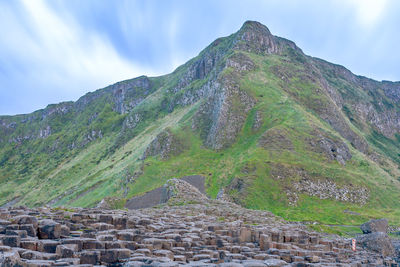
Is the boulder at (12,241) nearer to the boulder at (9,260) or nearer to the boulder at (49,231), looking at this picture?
the boulder at (49,231)

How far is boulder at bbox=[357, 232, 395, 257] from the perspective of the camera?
30219 mm

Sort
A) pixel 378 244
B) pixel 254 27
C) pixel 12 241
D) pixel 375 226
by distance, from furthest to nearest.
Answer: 1. pixel 254 27
2. pixel 375 226
3. pixel 378 244
4. pixel 12 241

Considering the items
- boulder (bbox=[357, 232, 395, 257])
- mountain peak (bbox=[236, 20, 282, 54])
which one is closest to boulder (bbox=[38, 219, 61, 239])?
boulder (bbox=[357, 232, 395, 257])

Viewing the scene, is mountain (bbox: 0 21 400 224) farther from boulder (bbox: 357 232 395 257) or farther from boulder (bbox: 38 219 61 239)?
boulder (bbox: 38 219 61 239)

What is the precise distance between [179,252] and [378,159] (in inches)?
4853

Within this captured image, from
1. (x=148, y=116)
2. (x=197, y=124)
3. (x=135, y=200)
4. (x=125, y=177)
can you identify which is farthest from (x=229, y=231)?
(x=148, y=116)

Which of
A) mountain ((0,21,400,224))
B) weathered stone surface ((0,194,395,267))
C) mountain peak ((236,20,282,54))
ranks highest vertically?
mountain peak ((236,20,282,54))

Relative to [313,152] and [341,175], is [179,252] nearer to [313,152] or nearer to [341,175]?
[341,175]

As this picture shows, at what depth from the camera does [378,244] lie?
3061 centimetres

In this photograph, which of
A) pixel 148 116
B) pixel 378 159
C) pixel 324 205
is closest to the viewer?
pixel 324 205

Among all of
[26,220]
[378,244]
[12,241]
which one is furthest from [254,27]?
[12,241]

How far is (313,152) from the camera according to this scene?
85.6m

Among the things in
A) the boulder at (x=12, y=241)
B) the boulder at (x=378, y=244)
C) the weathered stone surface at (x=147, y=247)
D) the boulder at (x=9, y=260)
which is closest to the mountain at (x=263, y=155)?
the boulder at (x=378, y=244)

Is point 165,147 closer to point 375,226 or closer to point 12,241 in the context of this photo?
point 375,226
